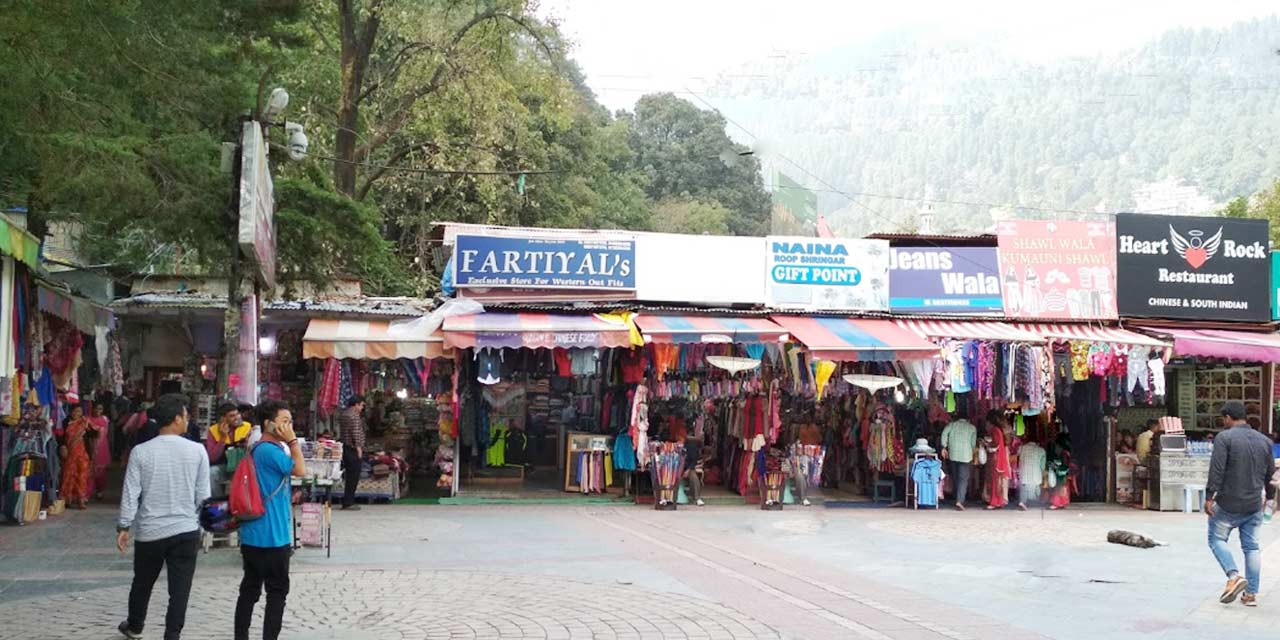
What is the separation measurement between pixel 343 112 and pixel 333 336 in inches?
268

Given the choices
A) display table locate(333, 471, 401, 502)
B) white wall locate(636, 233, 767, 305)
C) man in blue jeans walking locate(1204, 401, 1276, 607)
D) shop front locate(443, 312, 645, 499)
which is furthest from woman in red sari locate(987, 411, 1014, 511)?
display table locate(333, 471, 401, 502)

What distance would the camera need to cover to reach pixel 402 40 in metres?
26.5

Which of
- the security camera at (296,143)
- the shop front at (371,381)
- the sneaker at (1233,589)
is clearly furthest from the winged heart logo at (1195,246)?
the security camera at (296,143)

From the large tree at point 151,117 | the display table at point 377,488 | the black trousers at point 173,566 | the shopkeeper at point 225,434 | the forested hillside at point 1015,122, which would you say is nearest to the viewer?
the black trousers at point 173,566

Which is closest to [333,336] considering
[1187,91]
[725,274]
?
[725,274]

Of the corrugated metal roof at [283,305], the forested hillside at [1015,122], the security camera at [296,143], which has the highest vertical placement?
the forested hillside at [1015,122]

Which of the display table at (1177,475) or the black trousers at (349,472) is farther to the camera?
the display table at (1177,475)

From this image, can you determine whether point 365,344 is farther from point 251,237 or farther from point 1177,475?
point 1177,475

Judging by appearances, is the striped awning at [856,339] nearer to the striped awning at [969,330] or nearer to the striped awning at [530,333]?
the striped awning at [969,330]

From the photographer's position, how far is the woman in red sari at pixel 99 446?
55.2 feet

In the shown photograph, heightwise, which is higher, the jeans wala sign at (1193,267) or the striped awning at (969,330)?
the jeans wala sign at (1193,267)

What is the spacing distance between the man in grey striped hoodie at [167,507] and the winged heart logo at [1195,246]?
16953mm

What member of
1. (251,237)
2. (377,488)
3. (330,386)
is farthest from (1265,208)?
(251,237)

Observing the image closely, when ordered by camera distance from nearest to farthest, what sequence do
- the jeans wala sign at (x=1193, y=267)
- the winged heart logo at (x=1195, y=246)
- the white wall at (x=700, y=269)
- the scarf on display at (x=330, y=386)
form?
the scarf on display at (x=330, y=386) < the white wall at (x=700, y=269) < the jeans wala sign at (x=1193, y=267) < the winged heart logo at (x=1195, y=246)
